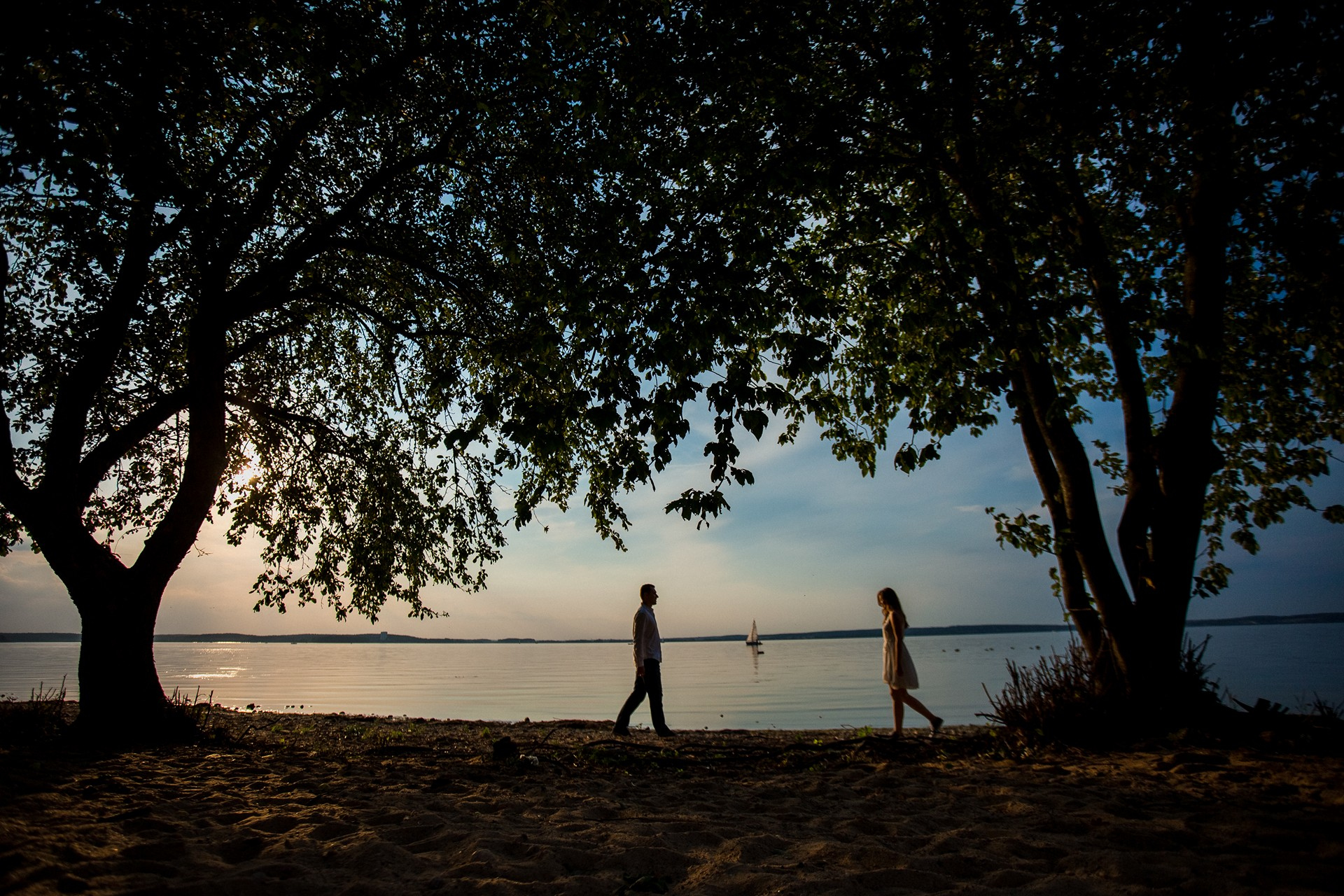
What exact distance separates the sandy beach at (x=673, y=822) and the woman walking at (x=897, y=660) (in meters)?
1.86

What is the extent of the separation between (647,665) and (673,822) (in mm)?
5944

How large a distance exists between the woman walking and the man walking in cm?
336

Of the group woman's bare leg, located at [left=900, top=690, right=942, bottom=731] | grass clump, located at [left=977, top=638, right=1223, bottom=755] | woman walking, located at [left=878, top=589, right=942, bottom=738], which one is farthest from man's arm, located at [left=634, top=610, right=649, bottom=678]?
grass clump, located at [left=977, top=638, right=1223, bottom=755]

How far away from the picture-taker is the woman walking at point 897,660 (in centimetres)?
932

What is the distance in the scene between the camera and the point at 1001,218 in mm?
6668

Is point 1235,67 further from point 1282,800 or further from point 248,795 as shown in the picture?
point 248,795

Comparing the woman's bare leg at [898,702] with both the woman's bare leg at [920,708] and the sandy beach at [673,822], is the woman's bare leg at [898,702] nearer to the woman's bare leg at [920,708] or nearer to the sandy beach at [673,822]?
the woman's bare leg at [920,708]

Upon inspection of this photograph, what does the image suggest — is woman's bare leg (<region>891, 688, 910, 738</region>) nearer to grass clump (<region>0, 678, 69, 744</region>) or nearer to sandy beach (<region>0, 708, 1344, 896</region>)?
sandy beach (<region>0, 708, 1344, 896</region>)

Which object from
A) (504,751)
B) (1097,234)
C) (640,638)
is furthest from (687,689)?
(1097,234)

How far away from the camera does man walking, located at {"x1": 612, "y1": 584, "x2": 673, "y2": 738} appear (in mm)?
10359

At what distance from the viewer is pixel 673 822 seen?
4.66 meters

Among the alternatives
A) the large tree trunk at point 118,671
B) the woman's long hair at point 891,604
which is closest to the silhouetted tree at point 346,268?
the large tree trunk at point 118,671

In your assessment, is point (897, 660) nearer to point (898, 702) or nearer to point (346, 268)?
point (898, 702)

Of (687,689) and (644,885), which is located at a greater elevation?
(644,885)
